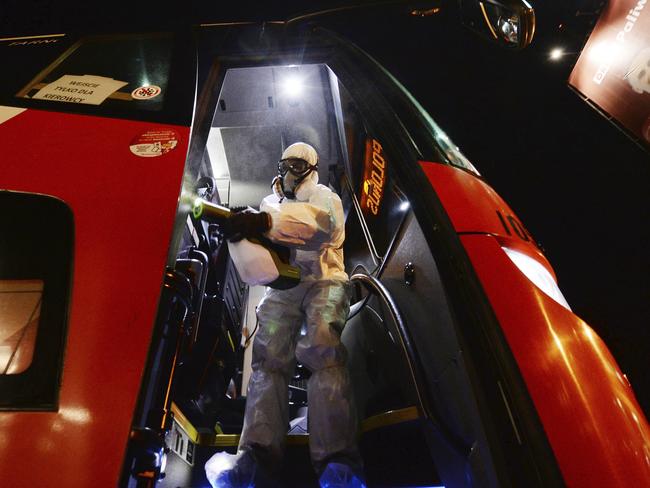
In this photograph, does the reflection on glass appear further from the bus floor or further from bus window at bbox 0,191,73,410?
the bus floor

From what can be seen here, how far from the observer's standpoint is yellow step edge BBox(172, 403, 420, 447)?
1570 mm

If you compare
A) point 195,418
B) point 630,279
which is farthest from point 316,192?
point 630,279

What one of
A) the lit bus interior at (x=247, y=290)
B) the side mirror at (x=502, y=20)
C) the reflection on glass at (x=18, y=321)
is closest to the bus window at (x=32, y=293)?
the reflection on glass at (x=18, y=321)

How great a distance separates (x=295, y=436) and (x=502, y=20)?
7.46 ft

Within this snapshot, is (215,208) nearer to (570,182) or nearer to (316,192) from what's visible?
(316,192)

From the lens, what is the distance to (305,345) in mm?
2047

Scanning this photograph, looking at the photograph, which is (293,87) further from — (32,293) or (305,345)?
(32,293)

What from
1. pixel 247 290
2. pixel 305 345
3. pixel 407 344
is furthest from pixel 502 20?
pixel 247 290

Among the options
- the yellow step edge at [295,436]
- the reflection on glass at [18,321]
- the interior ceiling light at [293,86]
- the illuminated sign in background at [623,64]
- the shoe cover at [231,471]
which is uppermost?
the illuminated sign in background at [623,64]

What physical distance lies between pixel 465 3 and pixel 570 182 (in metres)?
8.43

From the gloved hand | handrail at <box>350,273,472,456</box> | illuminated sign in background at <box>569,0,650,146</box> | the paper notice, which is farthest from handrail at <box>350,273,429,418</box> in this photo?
illuminated sign in background at <box>569,0,650,146</box>

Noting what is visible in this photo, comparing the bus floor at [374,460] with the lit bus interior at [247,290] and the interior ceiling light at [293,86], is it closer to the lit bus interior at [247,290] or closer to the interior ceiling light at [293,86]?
the lit bus interior at [247,290]

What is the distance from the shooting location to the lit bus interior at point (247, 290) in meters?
1.67

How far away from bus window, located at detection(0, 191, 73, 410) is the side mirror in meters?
1.75
